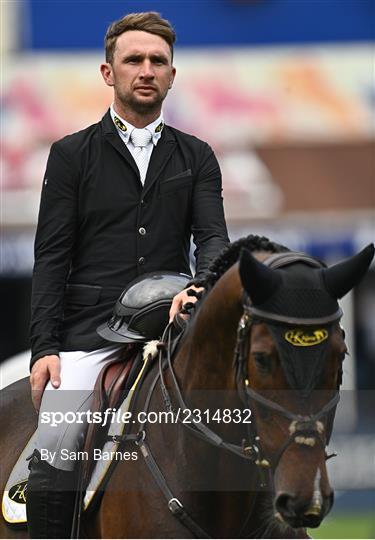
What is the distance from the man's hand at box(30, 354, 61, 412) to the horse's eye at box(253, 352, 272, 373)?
1.13m

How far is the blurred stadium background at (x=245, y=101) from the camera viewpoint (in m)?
15.5

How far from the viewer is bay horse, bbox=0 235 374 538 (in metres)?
4.21

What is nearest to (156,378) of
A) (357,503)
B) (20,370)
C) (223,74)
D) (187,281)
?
(187,281)

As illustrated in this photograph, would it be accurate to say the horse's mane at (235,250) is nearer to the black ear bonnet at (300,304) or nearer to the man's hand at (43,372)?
the black ear bonnet at (300,304)

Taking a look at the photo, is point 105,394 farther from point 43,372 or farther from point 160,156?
point 160,156

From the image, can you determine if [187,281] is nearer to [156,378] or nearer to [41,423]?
[156,378]

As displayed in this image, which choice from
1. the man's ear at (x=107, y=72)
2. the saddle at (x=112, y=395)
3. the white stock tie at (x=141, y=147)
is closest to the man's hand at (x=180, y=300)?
the saddle at (x=112, y=395)

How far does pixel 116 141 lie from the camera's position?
542 centimetres

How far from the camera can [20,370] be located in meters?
6.93

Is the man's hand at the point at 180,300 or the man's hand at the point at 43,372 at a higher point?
the man's hand at the point at 180,300

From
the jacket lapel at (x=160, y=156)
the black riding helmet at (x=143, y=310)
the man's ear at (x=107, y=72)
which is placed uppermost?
the man's ear at (x=107, y=72)

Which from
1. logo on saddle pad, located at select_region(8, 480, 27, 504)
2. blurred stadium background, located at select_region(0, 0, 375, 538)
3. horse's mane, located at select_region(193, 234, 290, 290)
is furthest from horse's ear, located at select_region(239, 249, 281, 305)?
blurred stadium background, located at select_region(0, 0, 375, 538)

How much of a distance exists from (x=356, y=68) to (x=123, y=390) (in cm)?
1130

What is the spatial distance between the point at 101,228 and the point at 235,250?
89 centimetres
